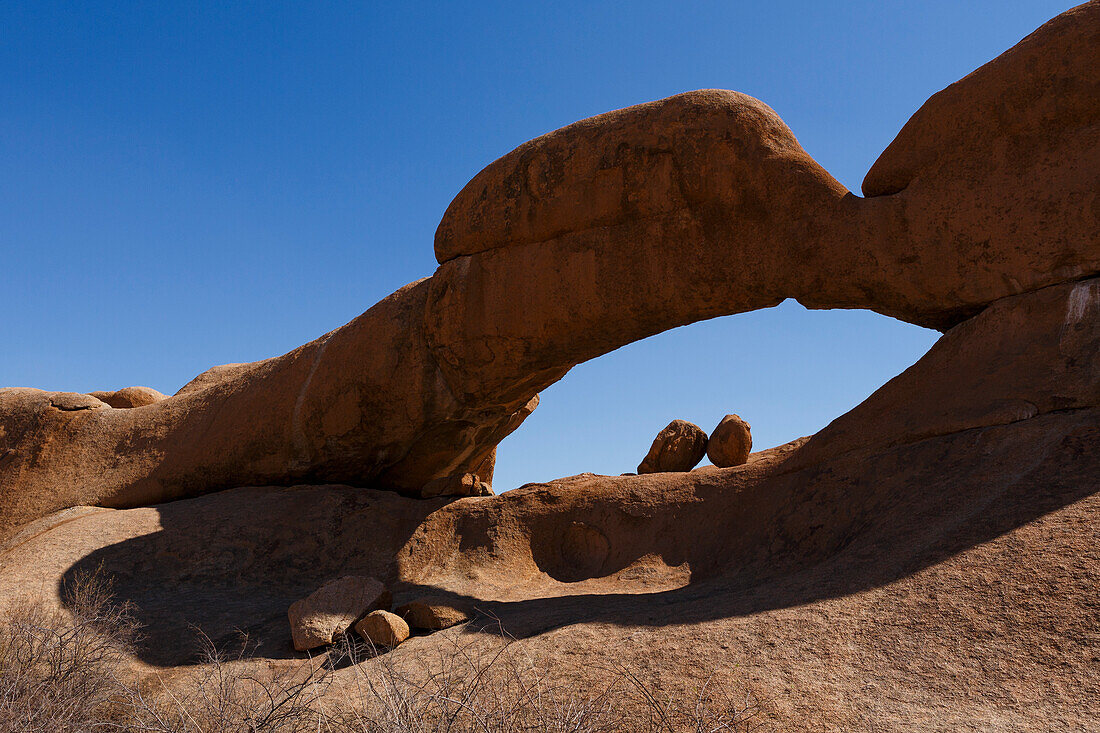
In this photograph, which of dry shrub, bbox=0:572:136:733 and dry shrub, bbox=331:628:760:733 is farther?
dry shrub, bbox=0:572:136:733

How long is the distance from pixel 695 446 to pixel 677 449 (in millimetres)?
217

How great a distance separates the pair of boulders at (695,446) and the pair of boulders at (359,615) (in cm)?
389

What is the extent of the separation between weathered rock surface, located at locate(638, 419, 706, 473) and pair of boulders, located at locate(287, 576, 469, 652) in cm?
387

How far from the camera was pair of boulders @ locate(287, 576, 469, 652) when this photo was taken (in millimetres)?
5445

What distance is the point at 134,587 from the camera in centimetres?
684

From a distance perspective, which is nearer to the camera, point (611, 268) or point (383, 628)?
point (383, 628)

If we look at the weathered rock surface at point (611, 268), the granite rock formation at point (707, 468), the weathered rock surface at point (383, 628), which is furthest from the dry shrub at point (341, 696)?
the weathered rock surface at point (611, 268)

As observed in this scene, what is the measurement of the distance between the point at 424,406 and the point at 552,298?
5.95 feet

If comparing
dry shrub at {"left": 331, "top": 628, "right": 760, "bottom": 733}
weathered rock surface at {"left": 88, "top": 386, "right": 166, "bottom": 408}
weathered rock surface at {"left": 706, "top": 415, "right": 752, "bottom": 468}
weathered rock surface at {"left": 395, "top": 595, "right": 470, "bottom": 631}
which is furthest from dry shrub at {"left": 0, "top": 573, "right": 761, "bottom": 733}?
weathered rock surface at {"left": 88, "top": 386, "right": 166, "bottom": 408}

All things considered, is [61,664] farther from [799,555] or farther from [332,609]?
[799,555]

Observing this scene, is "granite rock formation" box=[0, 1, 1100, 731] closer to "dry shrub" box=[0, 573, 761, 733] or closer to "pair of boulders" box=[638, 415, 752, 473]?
"dry shrub" box=[0, 573, 761, 733]

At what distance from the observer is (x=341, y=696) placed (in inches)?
170

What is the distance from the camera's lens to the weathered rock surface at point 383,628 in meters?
5.39

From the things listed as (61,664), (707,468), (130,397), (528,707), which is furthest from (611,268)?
(130,397)
